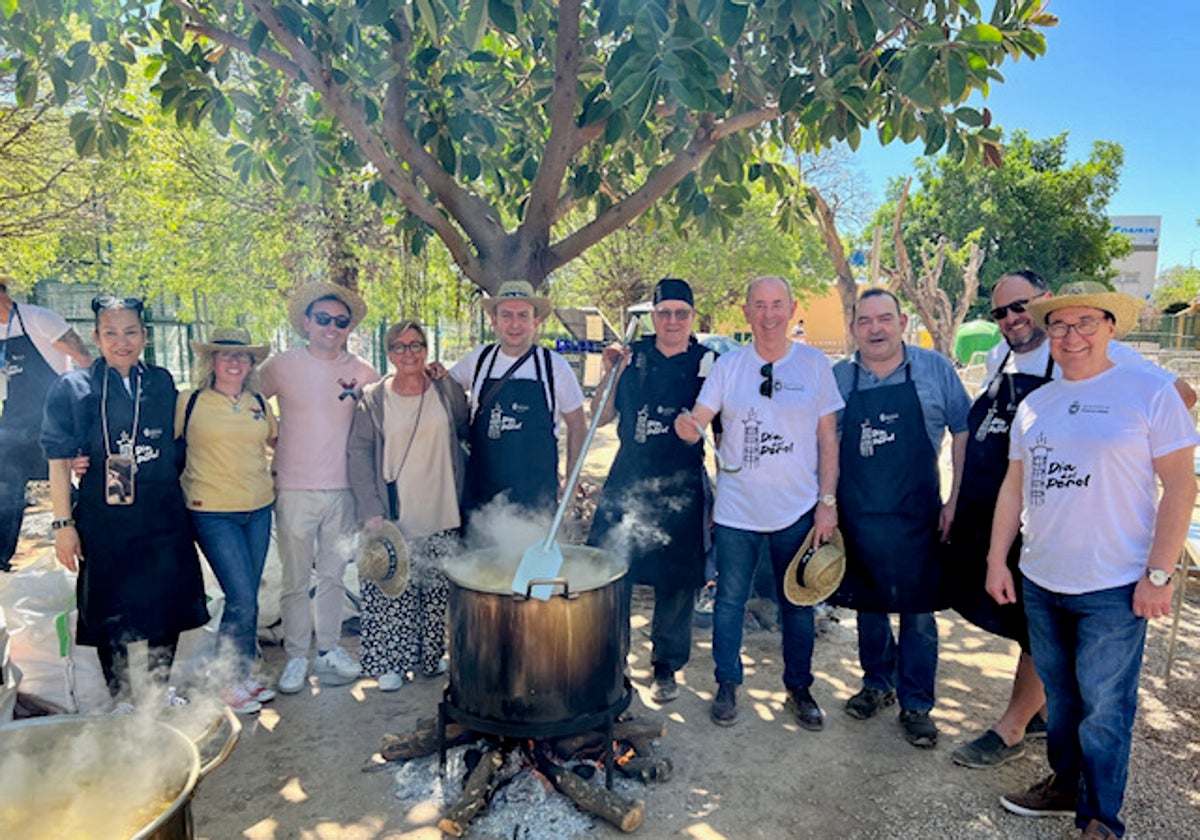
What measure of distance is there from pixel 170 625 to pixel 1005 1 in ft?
14.7

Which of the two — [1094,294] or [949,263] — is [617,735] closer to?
[1094,294]

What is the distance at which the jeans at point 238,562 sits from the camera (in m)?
3.46

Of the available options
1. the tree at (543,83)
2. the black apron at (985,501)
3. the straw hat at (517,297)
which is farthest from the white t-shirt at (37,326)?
the black apron at (985,501)

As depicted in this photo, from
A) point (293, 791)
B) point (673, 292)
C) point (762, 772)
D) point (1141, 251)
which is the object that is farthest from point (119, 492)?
point (1141, 251)

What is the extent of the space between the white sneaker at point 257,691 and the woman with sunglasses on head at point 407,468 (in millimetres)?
498

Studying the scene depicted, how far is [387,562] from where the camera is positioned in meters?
Result: 3.44

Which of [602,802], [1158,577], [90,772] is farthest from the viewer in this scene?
[602,802]

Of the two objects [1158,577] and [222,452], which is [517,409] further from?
[1158,577]

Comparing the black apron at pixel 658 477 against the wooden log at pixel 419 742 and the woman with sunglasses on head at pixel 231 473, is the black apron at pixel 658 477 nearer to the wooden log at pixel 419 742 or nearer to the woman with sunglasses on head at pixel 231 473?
the wooden log at pixel 419 742

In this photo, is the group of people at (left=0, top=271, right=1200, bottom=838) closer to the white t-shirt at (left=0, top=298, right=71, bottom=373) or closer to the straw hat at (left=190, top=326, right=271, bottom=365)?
the straw hat at (left=190, top=326, right=271, bottom=365)

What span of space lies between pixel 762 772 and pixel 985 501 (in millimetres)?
1448

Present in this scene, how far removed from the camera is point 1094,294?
249cm

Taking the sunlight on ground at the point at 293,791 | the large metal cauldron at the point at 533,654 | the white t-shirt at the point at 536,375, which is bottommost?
the sunlight on ground at the point at 293,791

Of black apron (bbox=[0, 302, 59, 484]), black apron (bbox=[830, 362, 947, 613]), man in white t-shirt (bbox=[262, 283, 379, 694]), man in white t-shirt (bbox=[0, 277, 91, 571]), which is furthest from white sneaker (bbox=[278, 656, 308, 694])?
black apron (bbox=[830, 362, 947, 613])
